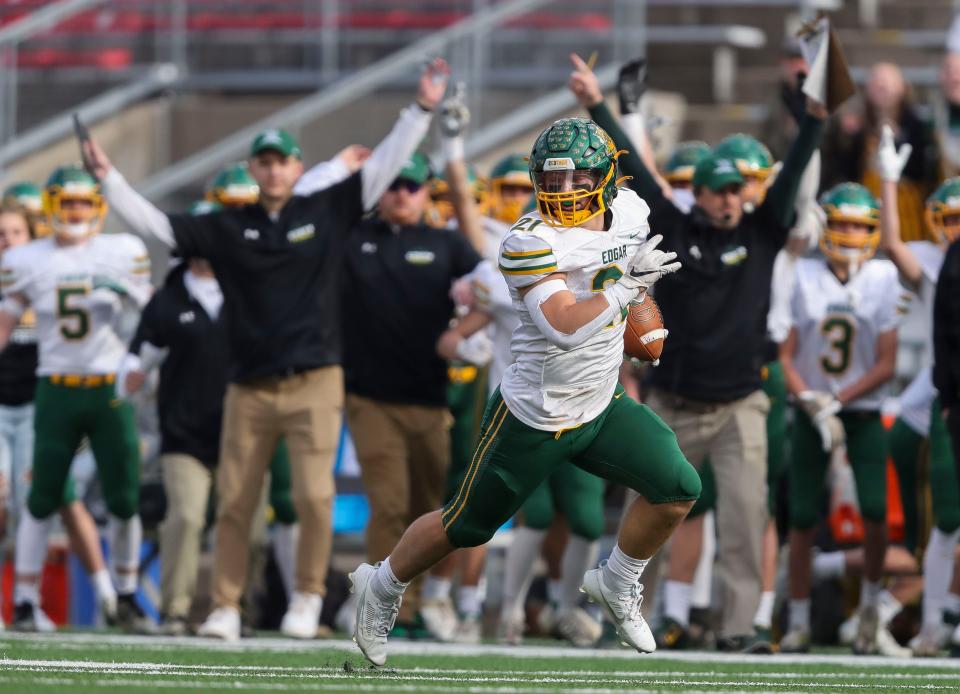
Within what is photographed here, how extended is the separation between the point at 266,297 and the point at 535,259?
2.85 metres

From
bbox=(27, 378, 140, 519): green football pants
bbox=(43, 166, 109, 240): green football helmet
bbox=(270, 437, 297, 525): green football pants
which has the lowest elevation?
bbox=(270, 437, 297, 525): green football pants

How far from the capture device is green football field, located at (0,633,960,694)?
19.5ft

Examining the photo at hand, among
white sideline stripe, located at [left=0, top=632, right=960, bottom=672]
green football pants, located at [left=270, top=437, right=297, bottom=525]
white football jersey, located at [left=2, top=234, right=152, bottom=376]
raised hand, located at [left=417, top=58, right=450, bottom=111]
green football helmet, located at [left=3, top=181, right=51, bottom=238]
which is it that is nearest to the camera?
white sideline stripe, located at [left=0, top=632, right=960, bottom=672]

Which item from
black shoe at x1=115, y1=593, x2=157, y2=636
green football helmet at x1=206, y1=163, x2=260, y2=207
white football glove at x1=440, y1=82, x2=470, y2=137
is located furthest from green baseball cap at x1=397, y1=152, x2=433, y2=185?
black shoe at x1=115, y1=593, x2=157, y2=636

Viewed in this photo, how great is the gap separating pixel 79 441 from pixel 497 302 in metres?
2.18

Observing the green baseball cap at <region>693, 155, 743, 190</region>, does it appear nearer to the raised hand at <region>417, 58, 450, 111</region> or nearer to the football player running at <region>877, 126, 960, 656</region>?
the football player running at <region>877, 126, 960, 656</region>

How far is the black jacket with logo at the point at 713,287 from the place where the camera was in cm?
873

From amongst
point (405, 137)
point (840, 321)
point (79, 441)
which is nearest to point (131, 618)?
point (79, 441)

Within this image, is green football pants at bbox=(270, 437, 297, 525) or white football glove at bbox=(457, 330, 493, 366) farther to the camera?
green football pants at bbox=(270, 437, 297, 525)

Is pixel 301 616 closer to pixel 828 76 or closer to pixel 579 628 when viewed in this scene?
pixel 579 628

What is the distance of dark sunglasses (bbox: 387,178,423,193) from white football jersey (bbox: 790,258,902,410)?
73.4 inches

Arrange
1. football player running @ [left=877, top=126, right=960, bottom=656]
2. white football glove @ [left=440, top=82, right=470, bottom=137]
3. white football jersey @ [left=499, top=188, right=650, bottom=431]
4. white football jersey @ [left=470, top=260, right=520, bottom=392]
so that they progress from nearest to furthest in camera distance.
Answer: white football jersey @ [left=499, top=188, right=650, bottom=431] → football player running @ [left=877, top=126, right=960, bottom=656] → white football jersey @ [left=470, top=260, right=520, bottom=392] → white football glove @ [left=440, top=82, right=470, bottom=137]

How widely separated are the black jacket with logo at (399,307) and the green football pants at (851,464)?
5.49ft

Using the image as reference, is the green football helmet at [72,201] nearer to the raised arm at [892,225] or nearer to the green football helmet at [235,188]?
the green football helmet at [235,188]
